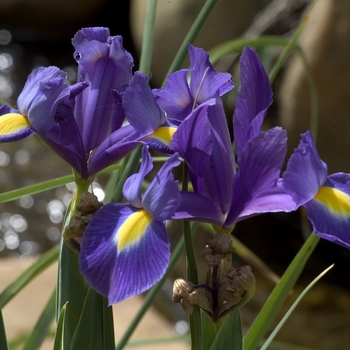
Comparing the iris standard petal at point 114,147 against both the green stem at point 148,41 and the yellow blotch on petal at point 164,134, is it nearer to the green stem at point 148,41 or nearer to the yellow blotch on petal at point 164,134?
the yellow blotch on petal at point 164,134

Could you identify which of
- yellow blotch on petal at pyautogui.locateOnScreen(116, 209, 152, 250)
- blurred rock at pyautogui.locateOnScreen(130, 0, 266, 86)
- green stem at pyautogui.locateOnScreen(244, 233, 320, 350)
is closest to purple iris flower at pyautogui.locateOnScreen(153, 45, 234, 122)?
yellow blotch on petal at pyautogui.locateOnScreen(116, 209, 152, 250)

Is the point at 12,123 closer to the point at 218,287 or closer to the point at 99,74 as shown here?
the point at 99,74

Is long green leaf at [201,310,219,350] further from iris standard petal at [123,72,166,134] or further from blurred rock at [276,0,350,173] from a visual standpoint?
blurred rock at [276,0,350,173]

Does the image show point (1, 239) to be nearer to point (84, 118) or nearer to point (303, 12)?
point (303, 12)

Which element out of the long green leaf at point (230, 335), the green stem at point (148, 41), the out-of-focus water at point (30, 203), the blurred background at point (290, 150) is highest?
the green stem at point (148, 41)

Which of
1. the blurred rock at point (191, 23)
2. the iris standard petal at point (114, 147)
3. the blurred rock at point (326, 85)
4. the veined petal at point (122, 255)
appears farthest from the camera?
the blurred rock at point (191, 23)

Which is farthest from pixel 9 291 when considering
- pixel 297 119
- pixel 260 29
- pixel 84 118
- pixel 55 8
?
pixel 55 8

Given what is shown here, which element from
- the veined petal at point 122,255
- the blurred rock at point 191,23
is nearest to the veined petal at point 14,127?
the veined petal at point 122,255
